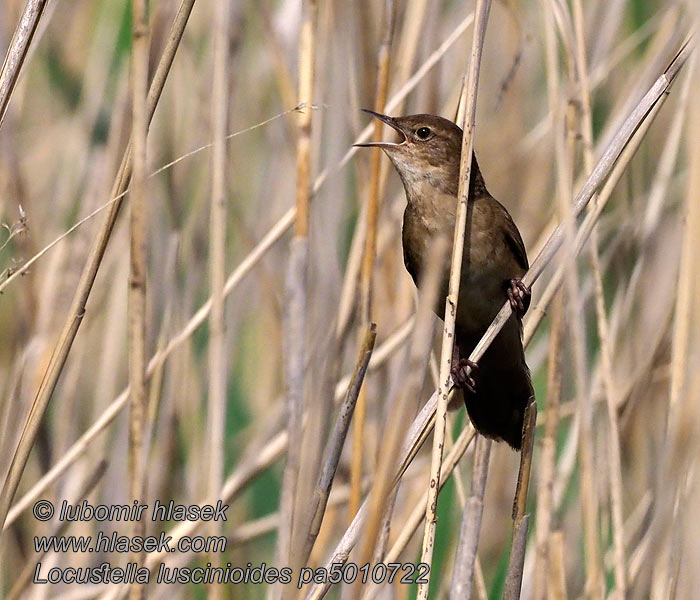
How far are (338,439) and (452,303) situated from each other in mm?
286


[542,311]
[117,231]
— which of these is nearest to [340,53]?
[117,231]

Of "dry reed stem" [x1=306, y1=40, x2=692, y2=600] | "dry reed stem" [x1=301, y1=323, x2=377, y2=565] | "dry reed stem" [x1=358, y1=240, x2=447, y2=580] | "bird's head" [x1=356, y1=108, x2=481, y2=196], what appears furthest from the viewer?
"bird's head" [x1=356, y1=108, x2=481, y2=196]

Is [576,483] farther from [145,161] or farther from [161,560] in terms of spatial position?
[145,161]

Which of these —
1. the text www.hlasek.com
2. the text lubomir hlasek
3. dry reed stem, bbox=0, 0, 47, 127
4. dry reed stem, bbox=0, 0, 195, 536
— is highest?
dry reed stem, bbox=0, 0, 47, 127

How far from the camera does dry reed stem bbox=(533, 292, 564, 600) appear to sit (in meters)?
1.54

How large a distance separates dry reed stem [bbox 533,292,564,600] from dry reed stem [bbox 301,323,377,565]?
1.25 feet

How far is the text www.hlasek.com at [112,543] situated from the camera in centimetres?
182

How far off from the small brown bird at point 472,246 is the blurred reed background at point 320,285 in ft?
0.26

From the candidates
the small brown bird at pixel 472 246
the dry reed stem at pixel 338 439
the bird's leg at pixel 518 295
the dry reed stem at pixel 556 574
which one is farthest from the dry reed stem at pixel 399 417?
the small brown bird at pixel 472 246

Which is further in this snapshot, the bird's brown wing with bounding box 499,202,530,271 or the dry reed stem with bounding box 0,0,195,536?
the bird's brown wing with bounding box 499,202,530,271

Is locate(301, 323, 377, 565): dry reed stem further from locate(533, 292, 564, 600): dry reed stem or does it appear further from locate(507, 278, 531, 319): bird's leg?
locate(507, 278, 531, 319): bird's leg

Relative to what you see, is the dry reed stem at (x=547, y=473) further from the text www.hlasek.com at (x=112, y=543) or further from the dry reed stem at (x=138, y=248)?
the dry reed stem at (x=138, y=248)

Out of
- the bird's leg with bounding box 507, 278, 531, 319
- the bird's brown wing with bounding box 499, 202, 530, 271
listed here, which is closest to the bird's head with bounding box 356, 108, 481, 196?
the bird's brown wing with bounding box 499, 202, 530, 271

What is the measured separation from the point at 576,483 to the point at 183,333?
1195mm
